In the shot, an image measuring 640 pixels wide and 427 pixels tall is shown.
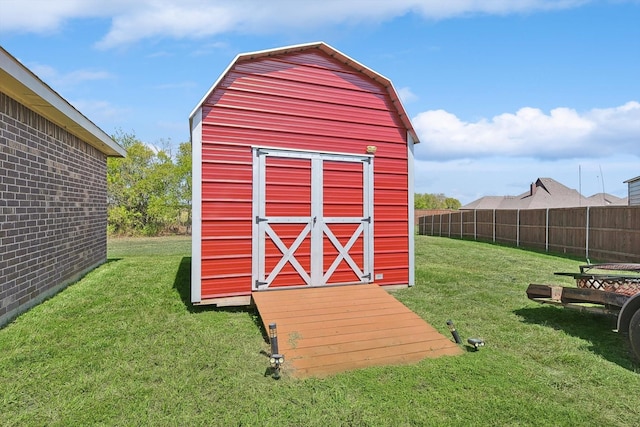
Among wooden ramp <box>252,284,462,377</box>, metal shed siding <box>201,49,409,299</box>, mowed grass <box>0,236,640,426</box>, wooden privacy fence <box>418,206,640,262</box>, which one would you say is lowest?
mowed grass <box>0,236,640,426</box>

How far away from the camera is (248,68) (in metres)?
6.12

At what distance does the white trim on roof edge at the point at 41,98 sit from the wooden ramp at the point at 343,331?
4546 mm

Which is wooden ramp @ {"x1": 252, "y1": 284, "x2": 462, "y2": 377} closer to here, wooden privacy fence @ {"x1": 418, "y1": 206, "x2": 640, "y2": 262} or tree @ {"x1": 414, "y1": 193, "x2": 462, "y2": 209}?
wooden privacy fence @ {"x1": 418, "y1": 206, "x2": 640, "y2": 262}

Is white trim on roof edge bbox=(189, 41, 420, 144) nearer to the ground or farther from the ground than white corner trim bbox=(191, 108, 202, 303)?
farther from the ground

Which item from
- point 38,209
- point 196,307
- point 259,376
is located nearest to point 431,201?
point 196,307

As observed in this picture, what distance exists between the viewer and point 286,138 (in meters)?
6.34

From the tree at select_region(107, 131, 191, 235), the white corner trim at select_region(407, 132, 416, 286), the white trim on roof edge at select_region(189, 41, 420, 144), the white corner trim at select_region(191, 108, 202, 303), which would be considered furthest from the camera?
the tree at select_region(107, 131, 191, 235)

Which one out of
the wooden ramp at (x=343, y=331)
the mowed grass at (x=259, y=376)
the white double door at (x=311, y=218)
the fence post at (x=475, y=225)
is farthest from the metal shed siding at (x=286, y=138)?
the fence post at (x=475, y=225)

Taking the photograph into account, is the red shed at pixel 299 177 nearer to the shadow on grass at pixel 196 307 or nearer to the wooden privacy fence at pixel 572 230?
the shadow on grass at pixel 196 307

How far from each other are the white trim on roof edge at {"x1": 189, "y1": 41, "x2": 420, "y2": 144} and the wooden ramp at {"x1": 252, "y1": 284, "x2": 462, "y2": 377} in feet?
10.9

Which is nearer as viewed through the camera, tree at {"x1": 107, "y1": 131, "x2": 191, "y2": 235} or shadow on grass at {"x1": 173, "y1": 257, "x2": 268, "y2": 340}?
shadow on grass at {"x1": 173, "y1": 257, "x2": 268, "y2": 340}

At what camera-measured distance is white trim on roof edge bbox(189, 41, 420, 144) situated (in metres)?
5.86

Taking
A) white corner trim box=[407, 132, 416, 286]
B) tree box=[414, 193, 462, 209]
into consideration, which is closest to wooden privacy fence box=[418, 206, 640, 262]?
white corner trim box=[407, 132, 416, 286]

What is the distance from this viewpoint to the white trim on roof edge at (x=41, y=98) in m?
4.71
